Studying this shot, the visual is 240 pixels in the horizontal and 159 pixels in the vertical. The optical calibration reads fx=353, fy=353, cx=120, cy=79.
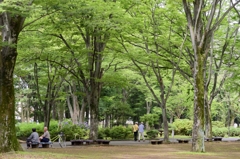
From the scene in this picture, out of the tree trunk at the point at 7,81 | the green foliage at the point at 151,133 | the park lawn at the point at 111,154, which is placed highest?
the tree trunk at the point at 7,81

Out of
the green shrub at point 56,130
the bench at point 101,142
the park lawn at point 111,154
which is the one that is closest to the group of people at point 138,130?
the green shrub at point 56,130

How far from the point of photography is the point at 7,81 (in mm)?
12648

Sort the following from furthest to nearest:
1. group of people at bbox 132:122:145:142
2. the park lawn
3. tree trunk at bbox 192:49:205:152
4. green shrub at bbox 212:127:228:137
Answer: green shrub at bbox 212:127:228:137 < group of people at bbox 132:122:145:142 < tree trunk at bbox 192:49:205:152 < the park lawn

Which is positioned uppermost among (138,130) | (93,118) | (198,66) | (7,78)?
(198,66)

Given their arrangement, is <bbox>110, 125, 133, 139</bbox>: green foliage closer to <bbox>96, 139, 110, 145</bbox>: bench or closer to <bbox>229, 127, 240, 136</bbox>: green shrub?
<bbox>96, 139, 110, 145</bbox>: bench

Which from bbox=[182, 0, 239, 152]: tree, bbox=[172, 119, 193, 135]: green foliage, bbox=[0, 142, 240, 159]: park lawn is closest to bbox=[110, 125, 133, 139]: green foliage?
bbox=[172, 119, 193, 135]: green foliage

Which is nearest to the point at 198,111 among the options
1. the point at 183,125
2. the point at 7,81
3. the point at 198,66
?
the point at 198,66

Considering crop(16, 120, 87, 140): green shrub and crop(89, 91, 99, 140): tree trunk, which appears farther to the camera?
crop(16, 120, 87, 140): green shrub

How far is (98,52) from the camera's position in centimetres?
2075

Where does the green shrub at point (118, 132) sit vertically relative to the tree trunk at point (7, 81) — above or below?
below

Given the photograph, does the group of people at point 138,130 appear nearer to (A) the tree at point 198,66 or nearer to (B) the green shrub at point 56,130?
(B) the green shrub at point 56,130

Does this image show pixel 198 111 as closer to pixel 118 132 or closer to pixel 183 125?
pixel 118 132

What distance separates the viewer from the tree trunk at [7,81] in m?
12.3

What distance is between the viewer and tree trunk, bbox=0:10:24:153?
486 inches
